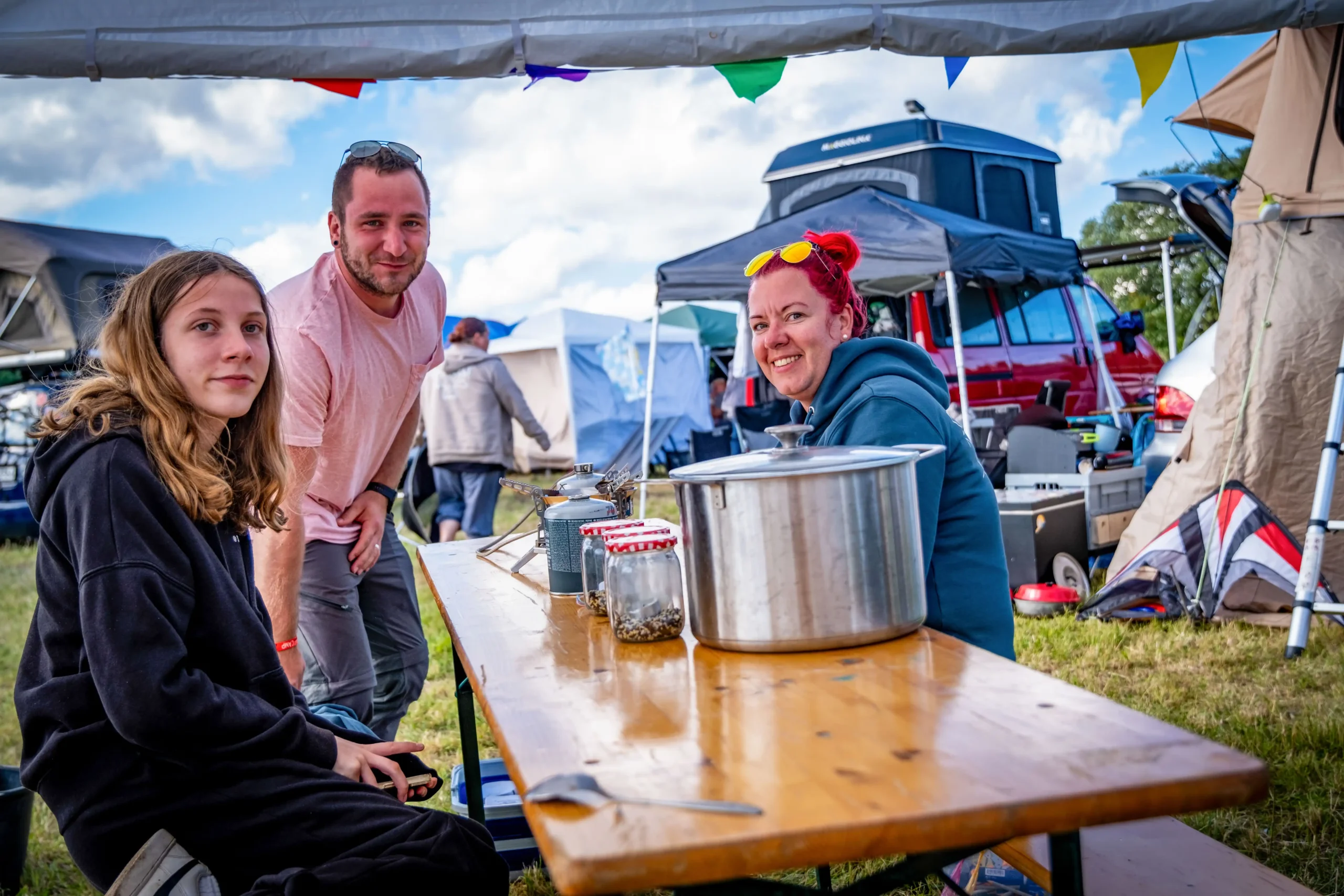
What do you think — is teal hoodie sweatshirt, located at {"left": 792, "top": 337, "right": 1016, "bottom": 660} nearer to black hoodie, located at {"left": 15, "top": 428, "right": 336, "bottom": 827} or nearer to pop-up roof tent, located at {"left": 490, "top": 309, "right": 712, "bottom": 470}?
black hoodie, located at {"left": 15, "top": 428, "right": 336, "bottom": 827}

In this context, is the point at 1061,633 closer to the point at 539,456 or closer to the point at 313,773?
the point at 313,773

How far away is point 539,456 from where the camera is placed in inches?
598

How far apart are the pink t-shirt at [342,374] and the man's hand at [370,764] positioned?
0.93 m

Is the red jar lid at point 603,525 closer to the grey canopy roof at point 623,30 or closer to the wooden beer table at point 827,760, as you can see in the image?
the wooden beer table at point 827,760

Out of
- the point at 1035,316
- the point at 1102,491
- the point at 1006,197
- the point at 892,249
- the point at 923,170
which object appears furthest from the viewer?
the point at 1006,197

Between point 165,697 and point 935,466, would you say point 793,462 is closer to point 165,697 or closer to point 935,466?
point 935,466

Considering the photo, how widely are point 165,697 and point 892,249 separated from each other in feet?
22.6

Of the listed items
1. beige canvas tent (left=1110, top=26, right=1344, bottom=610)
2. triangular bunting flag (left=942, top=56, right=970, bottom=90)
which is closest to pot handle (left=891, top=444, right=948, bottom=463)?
triangular bunting flag (left=942, top=56, right=970, bottom=90)

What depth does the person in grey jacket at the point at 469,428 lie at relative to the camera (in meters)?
7.93

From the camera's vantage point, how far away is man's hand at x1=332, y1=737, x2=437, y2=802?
190cm

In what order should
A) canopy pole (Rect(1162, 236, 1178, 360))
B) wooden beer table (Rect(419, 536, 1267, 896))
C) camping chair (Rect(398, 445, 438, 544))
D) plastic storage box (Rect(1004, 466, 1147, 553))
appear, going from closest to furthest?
1. wooden beer table (Rect(419, 536, 1267, 896))
2. plastic storage box (Rect(1004, 466, 1147, 553))
3. camping chair (Rect(398, 445, 438, 544))
4. canopy pole (Rect(1162, 236, 1178, 360))

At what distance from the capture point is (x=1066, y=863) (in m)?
1.12

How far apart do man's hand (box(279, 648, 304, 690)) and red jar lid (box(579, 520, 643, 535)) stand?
3.36 feet

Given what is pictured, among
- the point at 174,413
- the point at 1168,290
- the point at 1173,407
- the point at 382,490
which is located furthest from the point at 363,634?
the point at 1168,290
